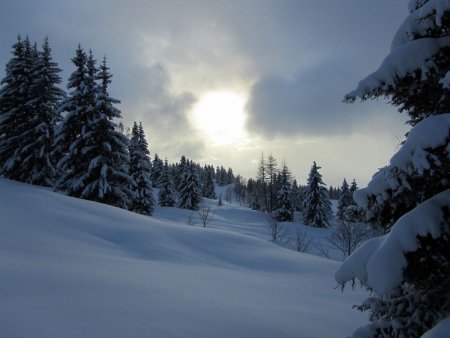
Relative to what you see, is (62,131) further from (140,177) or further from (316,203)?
(316,203)

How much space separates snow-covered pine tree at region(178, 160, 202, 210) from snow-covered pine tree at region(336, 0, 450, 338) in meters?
52.5

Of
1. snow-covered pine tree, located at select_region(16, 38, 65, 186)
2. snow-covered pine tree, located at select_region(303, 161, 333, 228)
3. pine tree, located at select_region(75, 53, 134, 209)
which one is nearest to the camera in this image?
pine tree, located at select_region(75, 53, 134, 209)

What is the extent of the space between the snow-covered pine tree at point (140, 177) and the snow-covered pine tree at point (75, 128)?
11.0 meters

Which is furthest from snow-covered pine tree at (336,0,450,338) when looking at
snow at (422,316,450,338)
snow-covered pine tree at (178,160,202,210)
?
snow-covered pine tree at (178,160,202,210)

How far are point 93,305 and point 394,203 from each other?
424cm

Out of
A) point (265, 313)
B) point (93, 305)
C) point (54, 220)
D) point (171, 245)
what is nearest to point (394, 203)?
point (265, 313)

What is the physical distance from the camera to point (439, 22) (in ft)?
9.86

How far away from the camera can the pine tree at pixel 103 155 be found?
2141 cm

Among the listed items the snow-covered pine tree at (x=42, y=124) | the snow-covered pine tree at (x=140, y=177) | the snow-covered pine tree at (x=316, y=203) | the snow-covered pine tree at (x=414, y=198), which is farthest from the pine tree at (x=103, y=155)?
the snow-covered pine tree at (x=316, y=203)

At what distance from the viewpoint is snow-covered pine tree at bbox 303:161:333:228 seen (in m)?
47.4

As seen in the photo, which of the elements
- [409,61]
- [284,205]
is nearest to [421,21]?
[409,61]

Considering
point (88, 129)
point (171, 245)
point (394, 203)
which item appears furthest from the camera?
point (88, 129)

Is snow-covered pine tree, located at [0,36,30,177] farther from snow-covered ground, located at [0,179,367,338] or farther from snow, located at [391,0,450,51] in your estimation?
snow, located at [391,0,450,51]

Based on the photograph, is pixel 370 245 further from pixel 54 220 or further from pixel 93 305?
pixel 54 220
